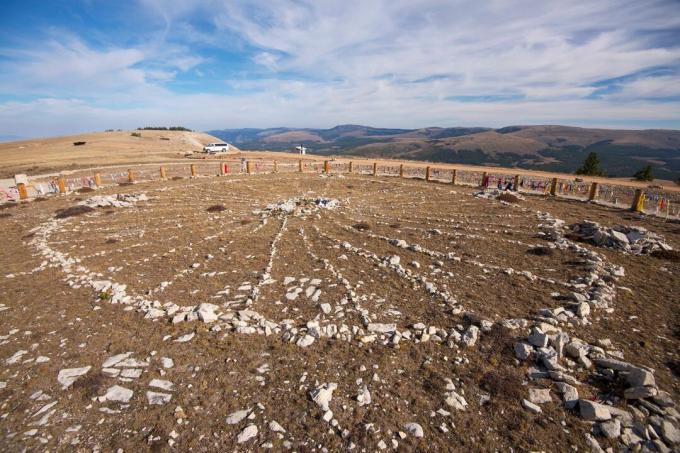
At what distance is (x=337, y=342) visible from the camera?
8344 mm

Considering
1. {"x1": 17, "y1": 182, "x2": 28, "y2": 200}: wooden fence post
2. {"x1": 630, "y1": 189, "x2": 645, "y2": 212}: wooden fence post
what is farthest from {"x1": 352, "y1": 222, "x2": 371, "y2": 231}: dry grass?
{"x1": 17, "y1": 182, "x2": 28, "y2": 200}: wooden fence post

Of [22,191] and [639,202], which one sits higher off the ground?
[22,191]

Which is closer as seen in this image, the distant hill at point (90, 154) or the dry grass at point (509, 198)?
the dry grass at point (509, 198)

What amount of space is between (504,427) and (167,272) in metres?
12.1

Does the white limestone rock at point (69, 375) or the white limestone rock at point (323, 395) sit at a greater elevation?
the white limestone rock at point (69, 375)

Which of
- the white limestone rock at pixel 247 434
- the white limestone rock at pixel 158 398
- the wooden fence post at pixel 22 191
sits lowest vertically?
the white limestone rock at pixel 247 434

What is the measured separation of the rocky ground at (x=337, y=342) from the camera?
19.3 feet

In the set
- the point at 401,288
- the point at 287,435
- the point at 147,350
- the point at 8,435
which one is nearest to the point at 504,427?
the point at 287,435

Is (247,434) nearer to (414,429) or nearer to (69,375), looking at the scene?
(414,429)

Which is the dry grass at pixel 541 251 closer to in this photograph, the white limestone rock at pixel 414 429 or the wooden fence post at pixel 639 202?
the white limestone rock at pixel 414 429

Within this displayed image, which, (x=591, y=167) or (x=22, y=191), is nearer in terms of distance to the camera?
(x=22, y=191)

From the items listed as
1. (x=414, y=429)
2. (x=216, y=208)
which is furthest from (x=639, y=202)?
(x=216, y=208)

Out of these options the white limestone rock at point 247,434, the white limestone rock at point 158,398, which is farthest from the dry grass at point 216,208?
the white limestone rock at point 247,434

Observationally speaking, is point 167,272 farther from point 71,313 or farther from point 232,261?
point 71,313
